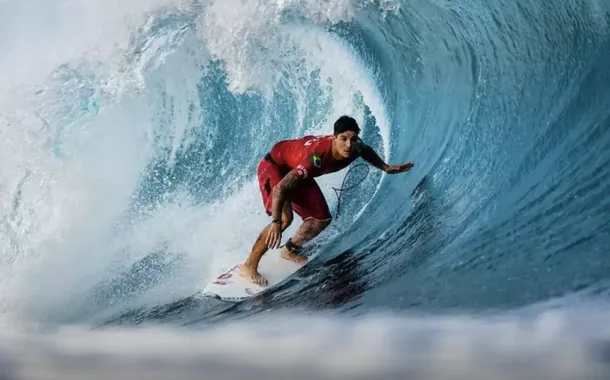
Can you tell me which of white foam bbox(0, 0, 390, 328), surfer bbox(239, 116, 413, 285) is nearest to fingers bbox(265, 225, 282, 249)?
surfer bbox(239, 116, 413, 285)

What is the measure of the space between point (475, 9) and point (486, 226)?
124 cm

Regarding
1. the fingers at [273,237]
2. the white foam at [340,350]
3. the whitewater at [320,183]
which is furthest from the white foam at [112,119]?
the white foam at [340,350]

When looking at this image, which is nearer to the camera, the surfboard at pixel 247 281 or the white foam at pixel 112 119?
the surfboard at pixel 247 281

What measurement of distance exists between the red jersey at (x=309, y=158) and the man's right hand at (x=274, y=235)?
0.75 feet

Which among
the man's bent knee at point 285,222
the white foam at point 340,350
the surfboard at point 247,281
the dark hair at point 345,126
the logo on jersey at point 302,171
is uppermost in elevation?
the dark hair at point 345,126

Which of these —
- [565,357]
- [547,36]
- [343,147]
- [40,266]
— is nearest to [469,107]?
[547,36]

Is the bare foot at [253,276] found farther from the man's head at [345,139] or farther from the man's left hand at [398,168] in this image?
the man's left hand at [398,168]

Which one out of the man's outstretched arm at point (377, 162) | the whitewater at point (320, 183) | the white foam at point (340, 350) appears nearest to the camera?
the white foam at point (340, 350)

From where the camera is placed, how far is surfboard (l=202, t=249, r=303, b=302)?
271 centimetres

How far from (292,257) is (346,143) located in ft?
1.77

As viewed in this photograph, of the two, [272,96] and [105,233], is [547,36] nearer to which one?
[272,96]

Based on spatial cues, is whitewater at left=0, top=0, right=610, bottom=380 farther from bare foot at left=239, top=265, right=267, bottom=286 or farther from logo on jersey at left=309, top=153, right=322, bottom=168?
logo on jersey at left=309, top=153, right=322, bottom=168

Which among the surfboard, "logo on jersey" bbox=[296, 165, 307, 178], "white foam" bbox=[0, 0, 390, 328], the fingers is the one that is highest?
"white foam" bbox=[0, 0, 390, 328]

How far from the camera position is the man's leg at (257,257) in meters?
2.73
